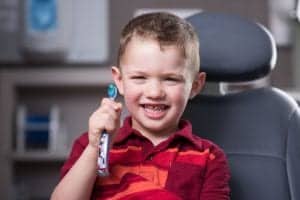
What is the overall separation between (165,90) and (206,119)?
45cm

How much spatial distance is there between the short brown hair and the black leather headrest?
308 mm

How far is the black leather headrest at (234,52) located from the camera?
5.74ft

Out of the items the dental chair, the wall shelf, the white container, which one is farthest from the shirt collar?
the white container

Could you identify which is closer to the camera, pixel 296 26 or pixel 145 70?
pixel 145 70

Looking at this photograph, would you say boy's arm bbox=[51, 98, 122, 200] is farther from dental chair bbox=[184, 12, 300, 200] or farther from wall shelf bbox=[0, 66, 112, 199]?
wall shelf bbox=[0, 66, 112, 199]

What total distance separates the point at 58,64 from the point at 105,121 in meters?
2.17

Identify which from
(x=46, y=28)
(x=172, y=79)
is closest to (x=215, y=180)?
(x=172, y=79)

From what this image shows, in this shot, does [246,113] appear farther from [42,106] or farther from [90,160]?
[42,106]

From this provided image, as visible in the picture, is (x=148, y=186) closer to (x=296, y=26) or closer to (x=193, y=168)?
(x=193, y=168)

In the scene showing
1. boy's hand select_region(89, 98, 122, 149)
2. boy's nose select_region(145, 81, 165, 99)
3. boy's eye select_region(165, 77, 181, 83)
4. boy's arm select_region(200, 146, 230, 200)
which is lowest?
boy's arm select_region(200, 146, 230, 200)

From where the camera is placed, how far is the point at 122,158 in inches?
56.1

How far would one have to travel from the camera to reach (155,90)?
134 centimetres

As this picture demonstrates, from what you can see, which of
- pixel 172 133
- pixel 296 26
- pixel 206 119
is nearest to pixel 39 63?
pixel 296 26

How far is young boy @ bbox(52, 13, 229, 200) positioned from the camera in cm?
132
